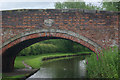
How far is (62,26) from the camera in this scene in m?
7.93

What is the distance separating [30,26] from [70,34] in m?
2.02

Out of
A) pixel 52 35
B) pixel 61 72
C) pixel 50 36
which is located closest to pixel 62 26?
pixel 52 35

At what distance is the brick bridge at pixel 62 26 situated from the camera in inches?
305

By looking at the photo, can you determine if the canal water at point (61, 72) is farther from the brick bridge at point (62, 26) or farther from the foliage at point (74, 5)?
the foliage at point (74, 5)

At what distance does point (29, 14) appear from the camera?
26.8 ft

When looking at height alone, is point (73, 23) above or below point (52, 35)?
above

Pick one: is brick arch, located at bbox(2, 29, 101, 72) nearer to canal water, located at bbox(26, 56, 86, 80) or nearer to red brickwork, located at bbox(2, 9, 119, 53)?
red brickwork, located at bbox(2, 9, 119, 53)

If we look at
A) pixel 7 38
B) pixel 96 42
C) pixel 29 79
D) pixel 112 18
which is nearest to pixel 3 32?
pixel 7 38

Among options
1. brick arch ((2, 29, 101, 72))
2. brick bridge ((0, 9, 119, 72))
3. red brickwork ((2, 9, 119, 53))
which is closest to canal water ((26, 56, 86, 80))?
brick arch ((2, 29, 101, 72))

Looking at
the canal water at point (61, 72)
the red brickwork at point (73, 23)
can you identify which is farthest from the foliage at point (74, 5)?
the red brickwork at point (73, 23)

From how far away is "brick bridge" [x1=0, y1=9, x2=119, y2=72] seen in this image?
775 cm

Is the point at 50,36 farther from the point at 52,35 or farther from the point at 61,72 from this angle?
the point at 61,72

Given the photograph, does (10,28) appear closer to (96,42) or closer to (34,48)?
(96,42)

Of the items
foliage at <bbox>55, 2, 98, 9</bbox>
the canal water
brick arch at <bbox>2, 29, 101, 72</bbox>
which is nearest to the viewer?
brick arch at <bbox>2, 29, 101, 72</bbox>
